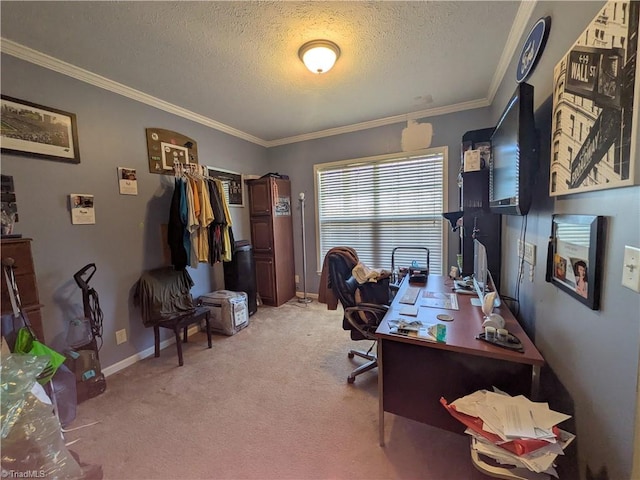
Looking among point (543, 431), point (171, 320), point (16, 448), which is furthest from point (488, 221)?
point (16, 448)

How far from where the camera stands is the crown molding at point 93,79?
174 cm

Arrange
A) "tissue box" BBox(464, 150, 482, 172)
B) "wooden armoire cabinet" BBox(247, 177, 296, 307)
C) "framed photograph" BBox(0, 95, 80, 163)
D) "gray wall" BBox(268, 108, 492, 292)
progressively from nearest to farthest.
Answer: "framed photograph" BBox(0, 95, 80, 163) → "tissue box" BBox(464, 150, 482, 172) → "gray wall" BBox(268, 108, 492, 292) → "wooden armoire cabinet" BBox(247, 177, 296, 307)

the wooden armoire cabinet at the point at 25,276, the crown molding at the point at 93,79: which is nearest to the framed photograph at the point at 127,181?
the crown molding at the point at 93,79

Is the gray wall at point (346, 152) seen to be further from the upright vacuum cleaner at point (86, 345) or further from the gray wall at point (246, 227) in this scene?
the upright vacuum cleaner at point (86, 345)

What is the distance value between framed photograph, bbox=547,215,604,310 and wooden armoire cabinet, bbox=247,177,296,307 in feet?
10.1

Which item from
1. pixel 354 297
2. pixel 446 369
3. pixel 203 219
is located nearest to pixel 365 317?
pixel 354 297

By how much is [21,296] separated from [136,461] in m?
1.20

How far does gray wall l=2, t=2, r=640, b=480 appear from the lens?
806 millimetres

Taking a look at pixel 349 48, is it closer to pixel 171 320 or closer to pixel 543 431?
pixel 543 431

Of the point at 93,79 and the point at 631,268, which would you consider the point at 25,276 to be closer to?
the point at 93,79

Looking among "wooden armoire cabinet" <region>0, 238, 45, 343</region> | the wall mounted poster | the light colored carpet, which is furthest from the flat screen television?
"wooden armoire cabinet" <region>0, 238, 45, 343</region>

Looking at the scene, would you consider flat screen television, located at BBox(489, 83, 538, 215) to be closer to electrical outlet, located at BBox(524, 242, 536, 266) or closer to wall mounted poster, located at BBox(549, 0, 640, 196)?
wall mounted poster, located at BBox(549, 0, 640, 196)

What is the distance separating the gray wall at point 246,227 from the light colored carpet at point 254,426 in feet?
1.75

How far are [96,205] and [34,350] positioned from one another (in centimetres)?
119
